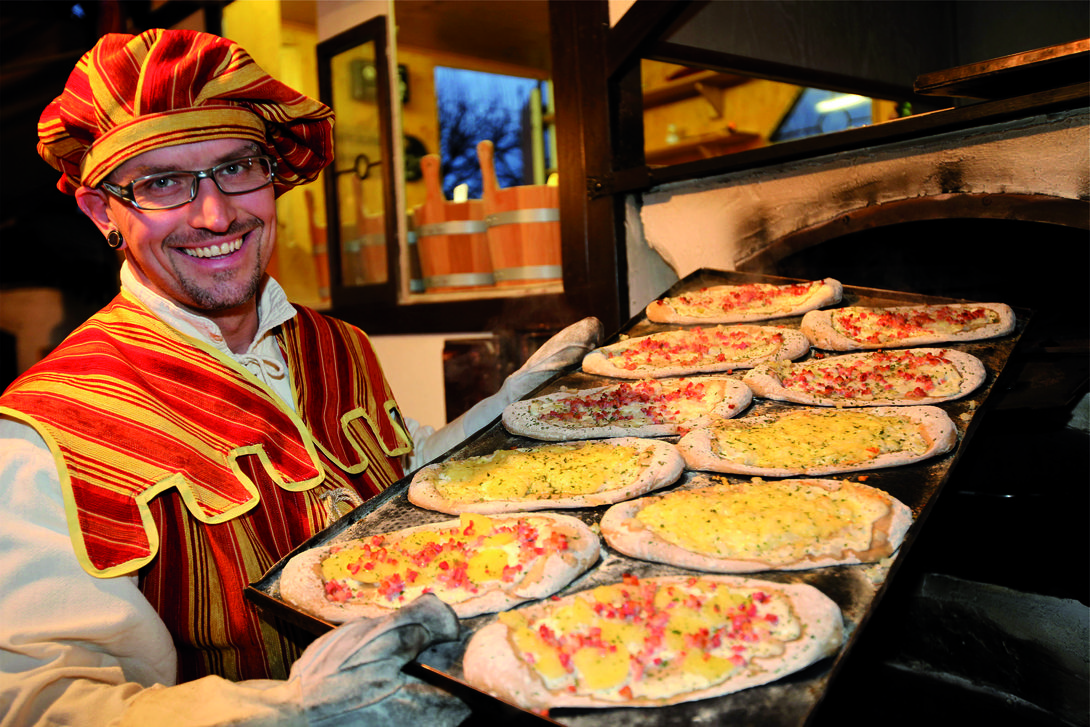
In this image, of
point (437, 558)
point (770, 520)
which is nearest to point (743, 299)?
point (770, 520)

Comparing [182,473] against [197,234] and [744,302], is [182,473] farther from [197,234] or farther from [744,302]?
[744,302]

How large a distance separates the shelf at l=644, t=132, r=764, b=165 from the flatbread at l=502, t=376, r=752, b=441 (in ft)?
17.6

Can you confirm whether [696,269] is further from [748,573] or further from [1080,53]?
[748,573]

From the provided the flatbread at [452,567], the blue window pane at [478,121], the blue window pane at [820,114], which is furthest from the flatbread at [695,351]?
the blue window pane at [820,114]

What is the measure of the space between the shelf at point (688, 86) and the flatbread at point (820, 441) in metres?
6.02

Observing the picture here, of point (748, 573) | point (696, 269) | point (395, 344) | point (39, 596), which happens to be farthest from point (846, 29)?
point (39, 596)

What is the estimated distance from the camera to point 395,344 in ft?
16.1

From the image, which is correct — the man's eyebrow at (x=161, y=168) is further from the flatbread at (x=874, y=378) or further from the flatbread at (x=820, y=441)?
the flatbread at (x=874, y=378)

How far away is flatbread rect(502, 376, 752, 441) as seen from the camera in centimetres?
221

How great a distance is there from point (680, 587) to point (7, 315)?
7.41 meters

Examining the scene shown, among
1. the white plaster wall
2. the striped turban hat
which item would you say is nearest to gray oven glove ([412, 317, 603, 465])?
the white plaster wall

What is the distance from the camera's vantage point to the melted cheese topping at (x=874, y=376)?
85.0 inches

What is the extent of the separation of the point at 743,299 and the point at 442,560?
5.94 ft

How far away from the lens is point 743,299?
2938mm
